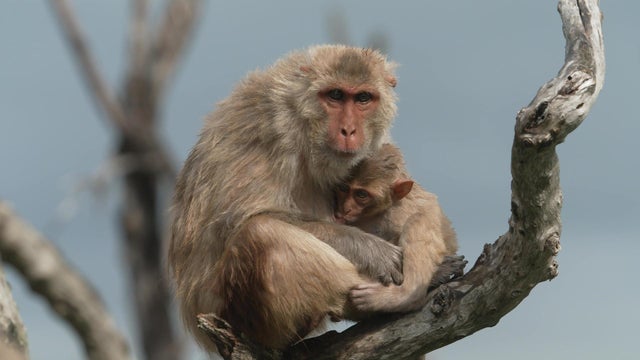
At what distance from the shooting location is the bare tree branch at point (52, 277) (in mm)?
7895

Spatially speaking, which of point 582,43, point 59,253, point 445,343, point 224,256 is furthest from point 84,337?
point 582,43

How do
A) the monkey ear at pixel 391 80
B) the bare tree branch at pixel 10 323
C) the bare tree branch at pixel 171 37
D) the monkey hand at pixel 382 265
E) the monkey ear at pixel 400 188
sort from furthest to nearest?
1. the bare tree branch at pixel 171 37
2. the monkey ear at pixel 391 80
3. the monkey ear at pixel 400 188
4. the monkey hand at pixel 382 265
5. the bare tree branch at pixel 10 323

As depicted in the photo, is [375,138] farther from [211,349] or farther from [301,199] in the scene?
[211,349]

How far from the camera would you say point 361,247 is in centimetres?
817

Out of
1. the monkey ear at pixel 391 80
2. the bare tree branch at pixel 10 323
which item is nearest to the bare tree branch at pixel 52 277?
the bare tree branch at pixel 10 323

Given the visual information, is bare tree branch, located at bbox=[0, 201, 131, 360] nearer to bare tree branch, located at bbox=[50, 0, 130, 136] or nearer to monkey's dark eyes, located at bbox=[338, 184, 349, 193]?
monkey's dark eyes, located at bbox=[338, 184, 349, 193]

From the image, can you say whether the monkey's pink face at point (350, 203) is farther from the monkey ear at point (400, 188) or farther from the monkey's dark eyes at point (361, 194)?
the monkey ear at point (400, 188)

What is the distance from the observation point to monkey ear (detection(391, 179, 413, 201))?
337 inches

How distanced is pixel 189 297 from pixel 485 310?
2149mm

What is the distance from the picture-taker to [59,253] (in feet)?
26.5

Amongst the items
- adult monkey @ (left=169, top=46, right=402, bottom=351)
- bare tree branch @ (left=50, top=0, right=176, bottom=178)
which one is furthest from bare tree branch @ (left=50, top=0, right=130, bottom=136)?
adult monkey @ (left=169, top=46, right=402, bottom=351)

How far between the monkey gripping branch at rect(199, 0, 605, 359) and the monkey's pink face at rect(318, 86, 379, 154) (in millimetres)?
1248

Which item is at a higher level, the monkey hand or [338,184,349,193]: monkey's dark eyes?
[338,184,349,193]: monkey's dark eyes

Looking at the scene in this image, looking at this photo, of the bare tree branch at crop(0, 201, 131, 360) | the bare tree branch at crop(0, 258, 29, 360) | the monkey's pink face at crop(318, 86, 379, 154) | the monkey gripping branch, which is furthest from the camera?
the monkey's pink face at crop(318, 86, 379, 154)
